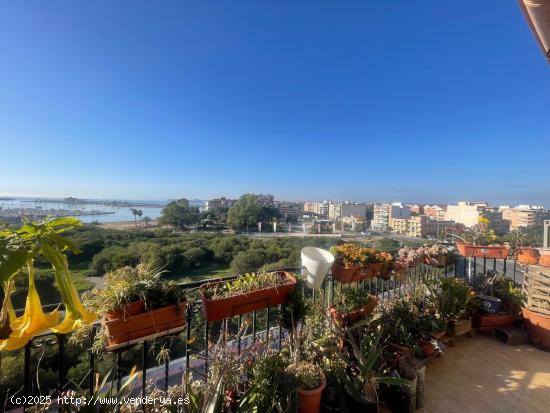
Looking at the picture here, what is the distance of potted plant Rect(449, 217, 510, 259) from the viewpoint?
3361 millimetres

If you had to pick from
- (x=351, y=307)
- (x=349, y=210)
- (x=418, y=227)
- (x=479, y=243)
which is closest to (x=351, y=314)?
(x=351, y=307)

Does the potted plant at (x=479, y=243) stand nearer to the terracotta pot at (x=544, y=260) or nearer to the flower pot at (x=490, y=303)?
the terracotta pot at (x=544, y=260)

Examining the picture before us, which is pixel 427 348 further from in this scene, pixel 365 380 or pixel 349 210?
pixel 349 210

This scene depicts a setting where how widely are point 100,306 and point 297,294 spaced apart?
3.75ft

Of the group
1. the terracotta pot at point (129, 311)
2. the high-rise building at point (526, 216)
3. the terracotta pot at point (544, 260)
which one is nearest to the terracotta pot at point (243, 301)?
the terracotta pot at point (129, 311)

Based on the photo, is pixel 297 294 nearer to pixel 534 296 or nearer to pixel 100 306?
pixel 100 306

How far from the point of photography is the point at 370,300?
2.13 meters

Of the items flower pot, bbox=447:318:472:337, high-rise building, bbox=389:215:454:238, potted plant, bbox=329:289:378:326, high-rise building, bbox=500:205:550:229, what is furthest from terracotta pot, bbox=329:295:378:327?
high-rise building, bbox=389:215:454:238

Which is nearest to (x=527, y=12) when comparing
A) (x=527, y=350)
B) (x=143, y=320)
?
(x=143, y=320)

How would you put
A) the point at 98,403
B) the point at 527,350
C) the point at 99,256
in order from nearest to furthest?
1. the point at 98,403
2. the point at 527,350
3. the point at 99,256

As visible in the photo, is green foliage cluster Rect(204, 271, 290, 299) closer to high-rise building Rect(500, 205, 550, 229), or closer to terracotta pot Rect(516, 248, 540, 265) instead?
terracotta pot Rect(516, 248, 540, 265)

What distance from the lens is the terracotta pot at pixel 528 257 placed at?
311cm

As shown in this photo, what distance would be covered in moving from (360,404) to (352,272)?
38.8 inches

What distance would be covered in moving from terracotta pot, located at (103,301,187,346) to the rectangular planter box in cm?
141
